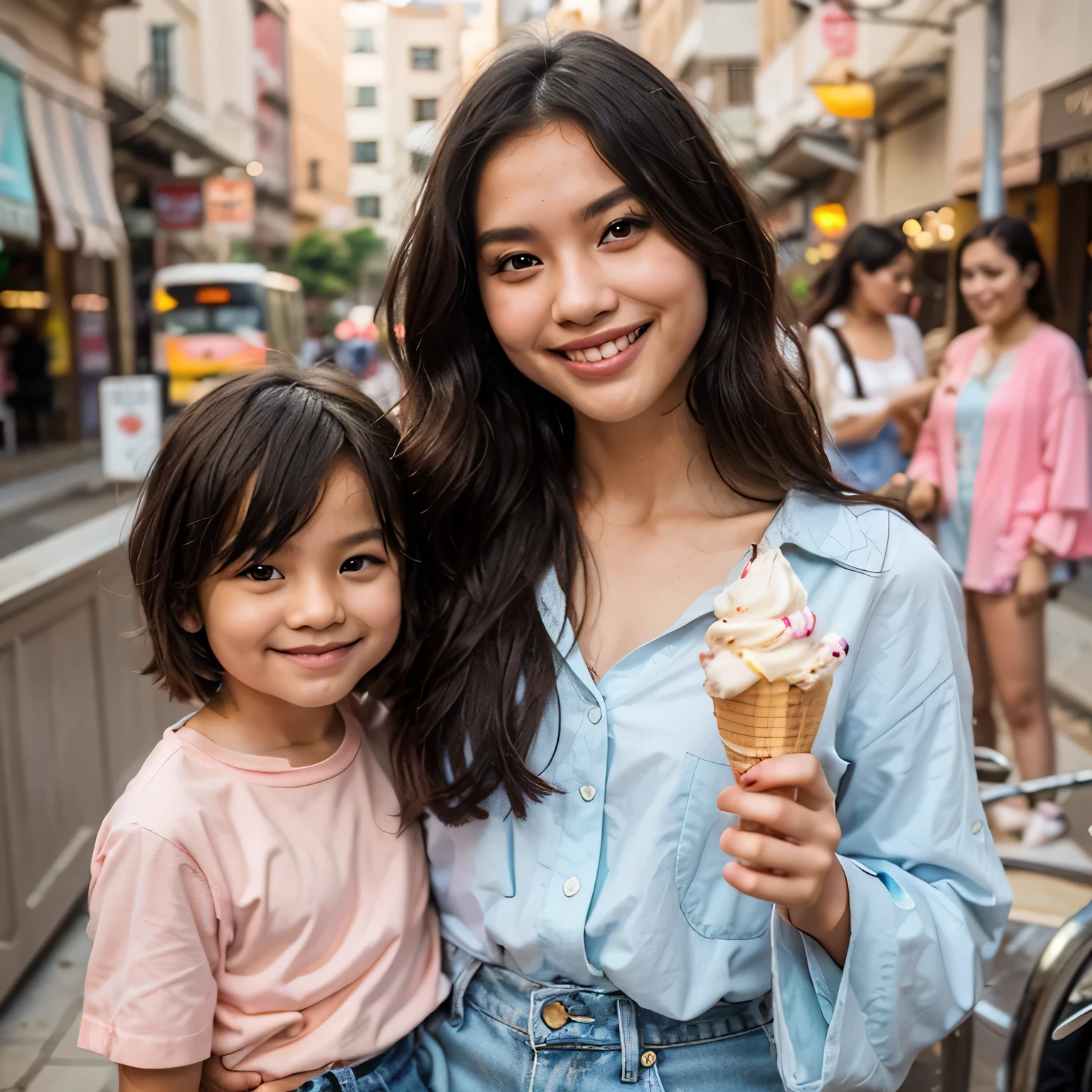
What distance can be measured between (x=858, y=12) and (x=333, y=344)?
29.9 feet

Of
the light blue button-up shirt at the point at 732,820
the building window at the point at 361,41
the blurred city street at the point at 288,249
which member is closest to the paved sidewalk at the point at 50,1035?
the blurred city street at the point at 288,249

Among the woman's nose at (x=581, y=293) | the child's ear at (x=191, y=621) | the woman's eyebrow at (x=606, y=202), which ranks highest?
the woman's eyebrow at (x=606, y=202)

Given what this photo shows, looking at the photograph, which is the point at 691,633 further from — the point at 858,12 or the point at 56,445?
the point at 858,12

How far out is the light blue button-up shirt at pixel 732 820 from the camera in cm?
127

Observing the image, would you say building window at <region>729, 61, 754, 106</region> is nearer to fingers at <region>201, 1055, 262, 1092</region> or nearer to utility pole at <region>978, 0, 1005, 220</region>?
utility pole at <region>978, 0, 1005, 220</region>

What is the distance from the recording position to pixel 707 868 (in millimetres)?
1309

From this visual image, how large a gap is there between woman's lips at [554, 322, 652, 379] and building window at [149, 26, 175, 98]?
703 cm

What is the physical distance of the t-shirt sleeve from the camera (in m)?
1.24

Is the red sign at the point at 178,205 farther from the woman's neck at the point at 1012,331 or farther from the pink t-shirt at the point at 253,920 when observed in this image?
the pink t-shirt at the point at 253,920

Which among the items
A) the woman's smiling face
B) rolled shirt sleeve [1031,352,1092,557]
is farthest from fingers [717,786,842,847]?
rolled shirt sleeve [1031,352,1092,557]

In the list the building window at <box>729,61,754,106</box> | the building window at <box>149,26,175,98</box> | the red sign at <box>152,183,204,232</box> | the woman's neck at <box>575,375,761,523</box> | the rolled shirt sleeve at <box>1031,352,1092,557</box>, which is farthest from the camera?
the building window at <box>729,61,754,106</box>

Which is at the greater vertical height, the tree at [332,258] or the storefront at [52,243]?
the tree at [332,258]

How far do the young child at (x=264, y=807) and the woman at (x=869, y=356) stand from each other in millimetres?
3021

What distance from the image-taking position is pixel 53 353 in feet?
19.9
